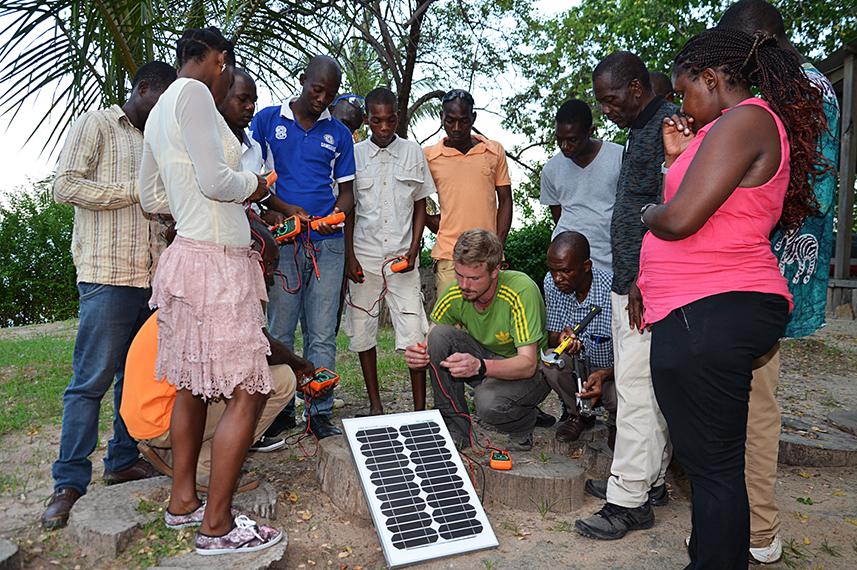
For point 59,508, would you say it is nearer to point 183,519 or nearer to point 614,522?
point 183,519

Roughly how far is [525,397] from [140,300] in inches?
80.0

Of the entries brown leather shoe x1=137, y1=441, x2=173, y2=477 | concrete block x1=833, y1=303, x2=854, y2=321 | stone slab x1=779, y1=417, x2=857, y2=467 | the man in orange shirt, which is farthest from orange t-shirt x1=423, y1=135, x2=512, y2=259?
concrete block x1=833, y1=303, x2=854, y2=321

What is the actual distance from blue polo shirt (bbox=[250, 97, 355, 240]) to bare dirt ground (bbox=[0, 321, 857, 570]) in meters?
1.45

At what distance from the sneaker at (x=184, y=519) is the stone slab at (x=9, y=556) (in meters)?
0.50

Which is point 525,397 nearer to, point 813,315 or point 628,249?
point 628,249

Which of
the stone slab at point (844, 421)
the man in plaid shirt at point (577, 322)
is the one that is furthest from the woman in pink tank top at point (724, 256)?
the stone slab at point (844, 421)

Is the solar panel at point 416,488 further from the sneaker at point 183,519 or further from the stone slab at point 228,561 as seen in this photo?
the sneaker at point 183,519

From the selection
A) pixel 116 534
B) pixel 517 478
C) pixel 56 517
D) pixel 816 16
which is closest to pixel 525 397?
pixel 517 478

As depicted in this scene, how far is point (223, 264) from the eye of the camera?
2254 millimetres

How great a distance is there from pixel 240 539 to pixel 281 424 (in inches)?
56.8

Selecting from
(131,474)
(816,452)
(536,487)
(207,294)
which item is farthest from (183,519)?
(816,452)

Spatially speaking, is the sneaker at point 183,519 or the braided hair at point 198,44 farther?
the sneaker at point 183,519

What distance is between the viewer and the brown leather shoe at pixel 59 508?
254cm

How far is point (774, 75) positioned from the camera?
6.03ft
